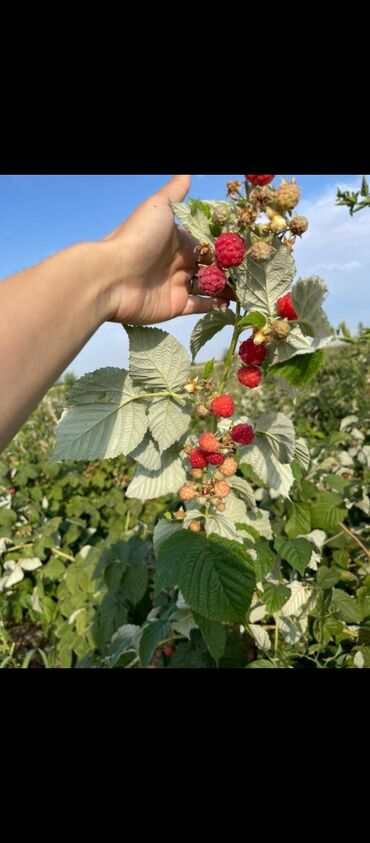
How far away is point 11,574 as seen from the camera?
213cm

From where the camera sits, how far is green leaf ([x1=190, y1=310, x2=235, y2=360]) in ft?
2.88

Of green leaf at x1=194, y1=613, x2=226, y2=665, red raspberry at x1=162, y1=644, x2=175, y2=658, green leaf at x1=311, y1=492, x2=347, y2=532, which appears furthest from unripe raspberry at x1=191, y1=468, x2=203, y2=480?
red raspberry at x1=162, y1=644, x2=175, y2=658

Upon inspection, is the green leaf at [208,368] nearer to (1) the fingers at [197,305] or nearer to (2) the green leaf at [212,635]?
(1) the fingers at [197,305]

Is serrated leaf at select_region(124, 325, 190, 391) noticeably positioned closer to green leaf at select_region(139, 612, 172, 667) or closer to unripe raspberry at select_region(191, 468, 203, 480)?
unripe raspberry at select_region(191, 468, 203, 480)

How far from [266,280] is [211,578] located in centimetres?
41

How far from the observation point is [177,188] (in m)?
0.93

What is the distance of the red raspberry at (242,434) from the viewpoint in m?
0.86

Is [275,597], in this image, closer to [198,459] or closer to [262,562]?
[262,562]

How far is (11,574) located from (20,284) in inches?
61.1

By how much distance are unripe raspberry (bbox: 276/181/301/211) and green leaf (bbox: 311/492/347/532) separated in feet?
2.91

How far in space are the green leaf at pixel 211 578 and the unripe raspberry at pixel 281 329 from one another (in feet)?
1.01
